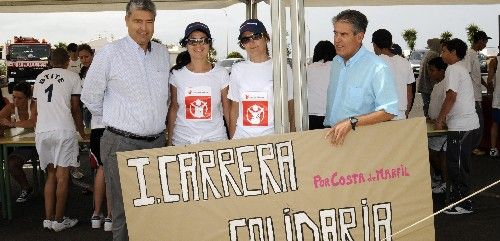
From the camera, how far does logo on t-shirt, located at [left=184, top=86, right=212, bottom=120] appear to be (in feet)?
13.8

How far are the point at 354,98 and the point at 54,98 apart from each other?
305 cm

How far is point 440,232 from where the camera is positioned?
224 inches

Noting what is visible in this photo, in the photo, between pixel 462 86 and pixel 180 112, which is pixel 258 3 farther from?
pixel 180 112

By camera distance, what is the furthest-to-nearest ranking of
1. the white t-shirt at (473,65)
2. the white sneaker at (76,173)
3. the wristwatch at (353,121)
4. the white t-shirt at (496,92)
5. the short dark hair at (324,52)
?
1. the white t-shirt at (473,65)
2. the white t-shirt at (496,92)
3. the white sneaker at (76,173)
4. the short dark hair at (324,52)
5. the wristwatch at (353,121)

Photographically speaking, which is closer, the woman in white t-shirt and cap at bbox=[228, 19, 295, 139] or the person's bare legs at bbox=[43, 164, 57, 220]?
the woman in white t-shirt and cap at bbox=[228, 19, 295, 139]

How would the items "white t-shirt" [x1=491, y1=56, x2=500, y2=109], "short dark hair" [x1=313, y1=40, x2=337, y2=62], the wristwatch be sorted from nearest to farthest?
1. the wristwatch
2. "short dark hair" [x1=313, y1=40, x2=337, y2=62]
3. "white t-shirt" [x1=491, y1=56, x2=500, y2=109]

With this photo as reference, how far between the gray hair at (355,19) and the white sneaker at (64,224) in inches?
135

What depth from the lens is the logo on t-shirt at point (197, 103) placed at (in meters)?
4.19

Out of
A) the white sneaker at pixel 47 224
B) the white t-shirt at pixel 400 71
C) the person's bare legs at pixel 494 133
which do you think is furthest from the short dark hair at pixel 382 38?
the person's bare legs at pixel 494 133

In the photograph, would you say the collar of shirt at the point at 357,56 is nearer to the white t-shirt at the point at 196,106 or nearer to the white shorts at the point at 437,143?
the white t-shirt at the point at 196,106

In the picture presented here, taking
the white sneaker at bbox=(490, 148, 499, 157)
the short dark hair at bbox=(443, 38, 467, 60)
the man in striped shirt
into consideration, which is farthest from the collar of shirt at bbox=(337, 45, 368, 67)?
the white sneaker at bbox=(490, 148, 499, 157)

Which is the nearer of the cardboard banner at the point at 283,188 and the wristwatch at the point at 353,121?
the wristwatch at the point at 353,121

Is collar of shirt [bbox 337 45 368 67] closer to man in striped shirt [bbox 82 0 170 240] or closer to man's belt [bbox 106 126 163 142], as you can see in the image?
man in striped shirt [bbox 82 0 170 240]

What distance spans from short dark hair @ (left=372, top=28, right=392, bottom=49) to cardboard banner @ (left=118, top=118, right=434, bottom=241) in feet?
9.13
